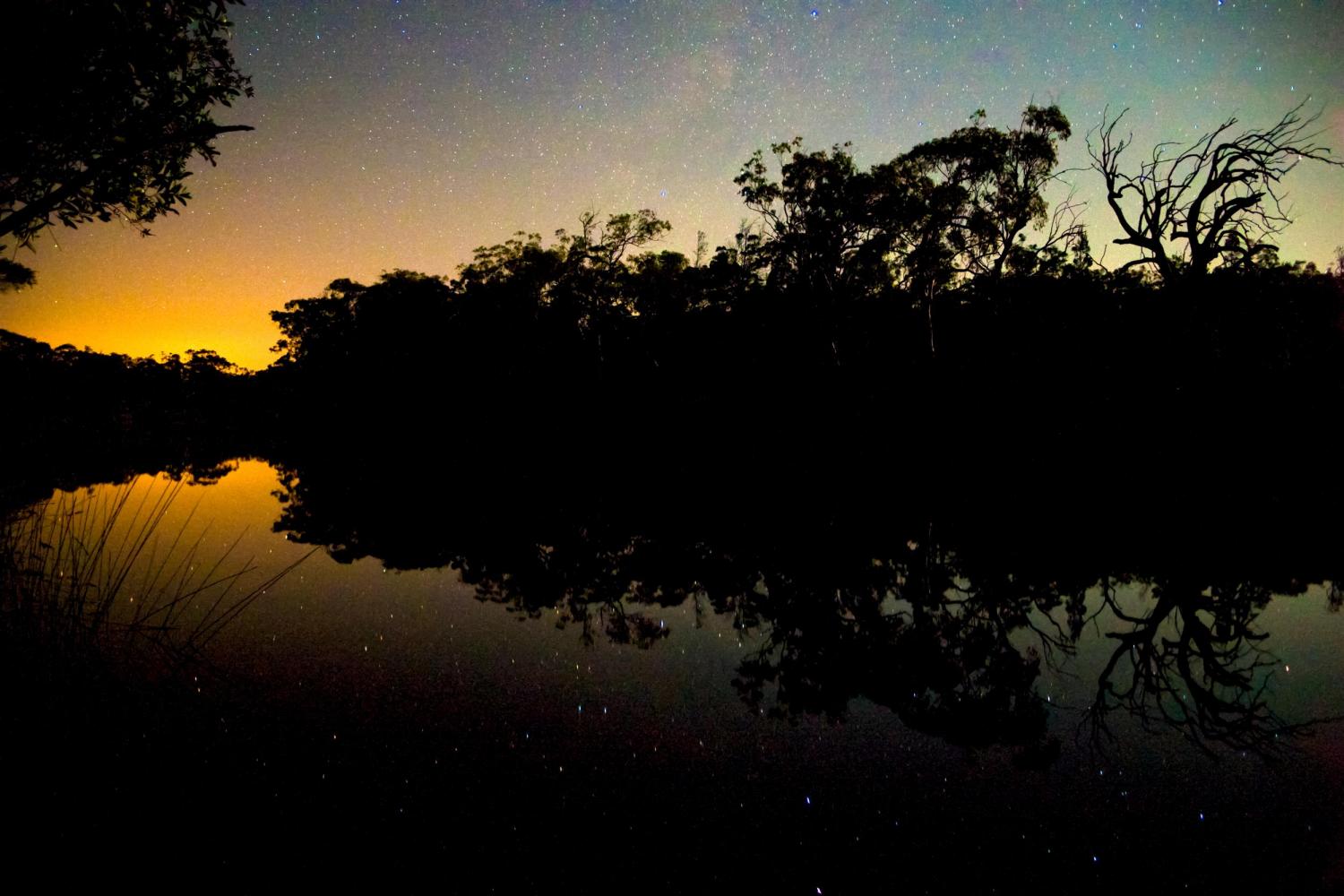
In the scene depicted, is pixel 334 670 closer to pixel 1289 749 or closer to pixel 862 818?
pixel 862 818

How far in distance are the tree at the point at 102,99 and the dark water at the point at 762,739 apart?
14.2 feet

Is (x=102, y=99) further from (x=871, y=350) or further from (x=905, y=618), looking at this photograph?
(x=871, y=350)

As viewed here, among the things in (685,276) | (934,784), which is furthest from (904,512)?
(685,276)

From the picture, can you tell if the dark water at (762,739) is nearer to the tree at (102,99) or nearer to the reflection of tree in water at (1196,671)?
the reflection of tree in water at (1196,671)

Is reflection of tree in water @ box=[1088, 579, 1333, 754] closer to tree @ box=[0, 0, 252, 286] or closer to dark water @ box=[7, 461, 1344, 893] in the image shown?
dark water @ box=[7, 461, 1344, 893]

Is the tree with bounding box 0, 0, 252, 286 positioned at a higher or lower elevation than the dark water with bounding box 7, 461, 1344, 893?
higher

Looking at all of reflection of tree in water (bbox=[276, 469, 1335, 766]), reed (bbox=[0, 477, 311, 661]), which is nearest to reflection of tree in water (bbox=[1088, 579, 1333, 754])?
reflection of tree in water (bbox=[276, 469, 1335, 766])

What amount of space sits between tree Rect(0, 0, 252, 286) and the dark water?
432cm

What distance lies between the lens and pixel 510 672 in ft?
14.3

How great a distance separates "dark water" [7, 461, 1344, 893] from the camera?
97.2 inches

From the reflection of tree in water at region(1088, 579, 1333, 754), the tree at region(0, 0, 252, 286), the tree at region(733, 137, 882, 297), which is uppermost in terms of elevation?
the tree at region(733, 137, 882, 297)

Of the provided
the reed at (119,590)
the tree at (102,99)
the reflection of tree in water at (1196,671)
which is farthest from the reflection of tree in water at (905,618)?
the tree at (102,99)

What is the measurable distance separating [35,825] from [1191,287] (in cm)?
2105

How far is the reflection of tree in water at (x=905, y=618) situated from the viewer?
3.86 m
